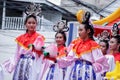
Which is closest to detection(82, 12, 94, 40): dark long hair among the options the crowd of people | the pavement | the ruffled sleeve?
the crowd of people

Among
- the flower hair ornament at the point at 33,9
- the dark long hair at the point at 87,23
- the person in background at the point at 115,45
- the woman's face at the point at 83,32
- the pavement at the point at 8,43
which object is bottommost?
the pavement at the point at 8,43

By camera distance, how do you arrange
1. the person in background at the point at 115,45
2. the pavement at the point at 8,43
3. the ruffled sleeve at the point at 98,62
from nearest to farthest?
the ruffled sleeve at the point at 98,62
the person in background at the point at 115,45
the pavement at the point at 8,43

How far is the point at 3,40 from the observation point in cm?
855

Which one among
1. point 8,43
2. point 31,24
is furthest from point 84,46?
point 8,43

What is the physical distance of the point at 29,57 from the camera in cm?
405

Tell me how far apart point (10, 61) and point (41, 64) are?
42 cm

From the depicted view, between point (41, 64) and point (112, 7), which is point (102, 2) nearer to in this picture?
point (112, 7)

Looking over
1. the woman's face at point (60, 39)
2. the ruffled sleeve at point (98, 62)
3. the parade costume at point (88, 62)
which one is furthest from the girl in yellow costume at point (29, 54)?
the ruffled sleeve at point (98, 62)

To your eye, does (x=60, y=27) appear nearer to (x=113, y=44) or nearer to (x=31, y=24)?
(x=31, y=24)

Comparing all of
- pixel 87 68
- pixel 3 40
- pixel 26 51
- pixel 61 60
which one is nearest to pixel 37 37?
pixel 26 51

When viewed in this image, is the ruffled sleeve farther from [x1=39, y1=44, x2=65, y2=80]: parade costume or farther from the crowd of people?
[x1=39, y1=44, x2=65, y2=80]: parade costume

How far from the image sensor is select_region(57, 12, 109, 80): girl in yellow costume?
3.60 m

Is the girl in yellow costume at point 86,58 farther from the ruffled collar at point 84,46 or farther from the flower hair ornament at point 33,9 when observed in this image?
the flower hair ornament at point 33,9

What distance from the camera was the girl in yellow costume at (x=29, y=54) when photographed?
4020 mm
